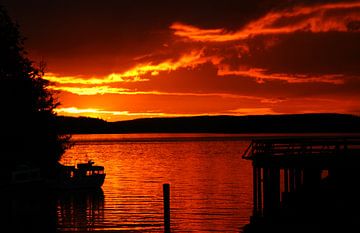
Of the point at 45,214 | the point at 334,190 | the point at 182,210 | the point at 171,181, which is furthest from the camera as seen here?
the point at 171,181

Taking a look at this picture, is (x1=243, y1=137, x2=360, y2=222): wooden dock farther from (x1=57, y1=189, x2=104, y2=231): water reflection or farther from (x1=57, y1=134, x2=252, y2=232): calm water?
(x1=57, y1=189, x2=104, y2=231): water reflection

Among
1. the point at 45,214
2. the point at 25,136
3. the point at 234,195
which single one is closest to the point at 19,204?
the point at 45,214

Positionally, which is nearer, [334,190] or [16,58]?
[334,190]

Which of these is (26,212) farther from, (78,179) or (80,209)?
(78,179)

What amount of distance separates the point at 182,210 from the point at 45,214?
1233cm

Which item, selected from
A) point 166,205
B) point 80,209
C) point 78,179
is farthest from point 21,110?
point 166,205

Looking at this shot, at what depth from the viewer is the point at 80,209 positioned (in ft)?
179

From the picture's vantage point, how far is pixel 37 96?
191ft

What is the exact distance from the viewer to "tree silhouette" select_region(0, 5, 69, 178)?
5294cm

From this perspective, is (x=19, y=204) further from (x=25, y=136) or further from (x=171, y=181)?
(x=171, y=181)

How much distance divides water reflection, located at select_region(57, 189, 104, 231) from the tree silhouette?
18.4 ft

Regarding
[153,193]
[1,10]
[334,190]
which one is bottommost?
[153,193]

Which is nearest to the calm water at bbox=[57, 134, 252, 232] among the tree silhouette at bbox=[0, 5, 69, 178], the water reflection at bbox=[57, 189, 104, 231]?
the water reflection at bbox=[57, 189, 104, 231]

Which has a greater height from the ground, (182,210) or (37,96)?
(37,96)
